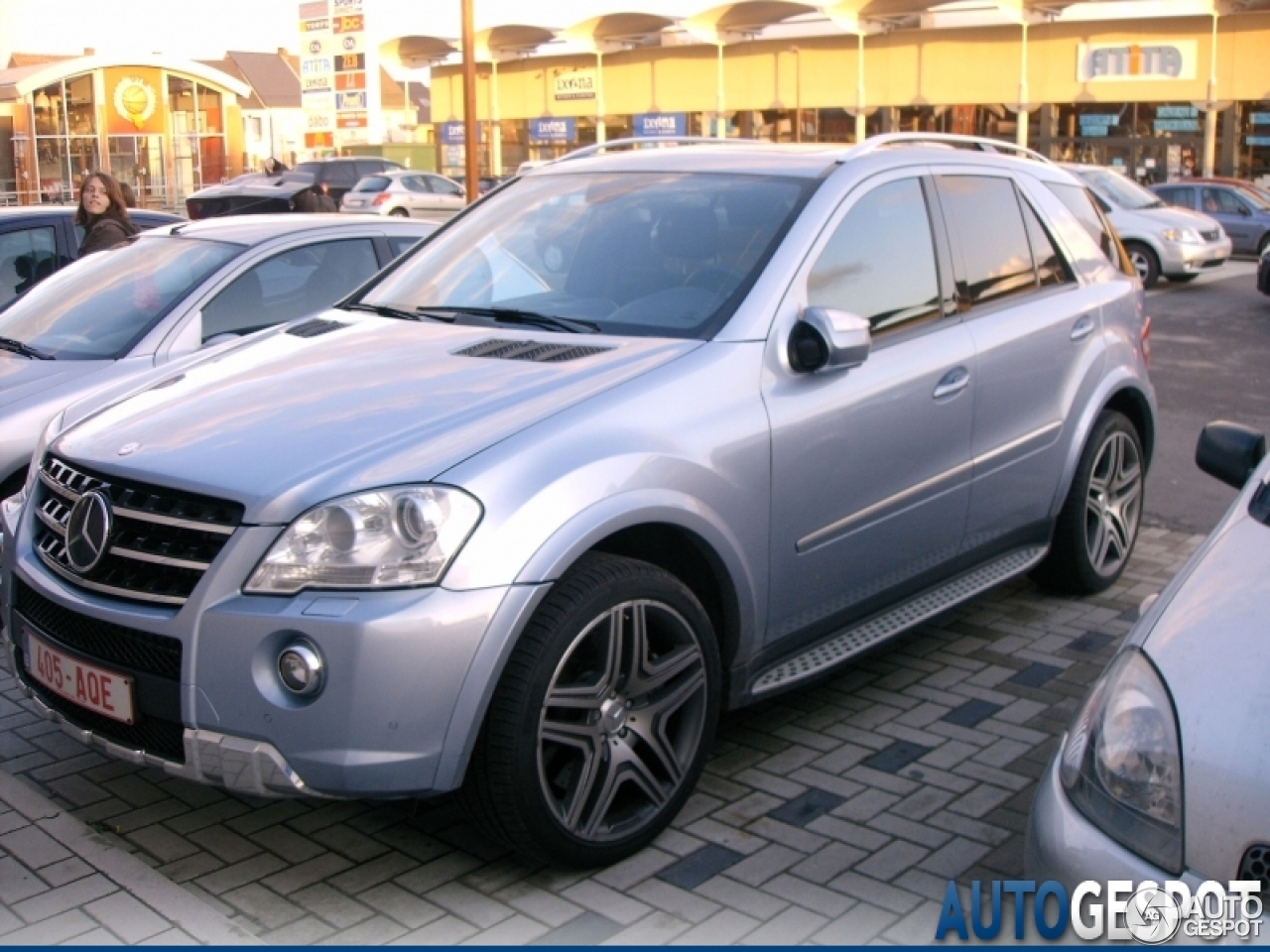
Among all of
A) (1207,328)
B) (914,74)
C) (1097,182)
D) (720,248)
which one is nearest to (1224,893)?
(720,248)

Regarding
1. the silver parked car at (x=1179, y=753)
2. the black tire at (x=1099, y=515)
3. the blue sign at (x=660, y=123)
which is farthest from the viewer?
the blue sign at (x=660, y=123)

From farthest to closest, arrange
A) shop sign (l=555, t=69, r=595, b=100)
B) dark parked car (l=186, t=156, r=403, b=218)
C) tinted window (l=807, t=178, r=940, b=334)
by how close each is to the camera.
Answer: shop sign (l=555, t=69, r=595, b=100), dark parked car (l=186, t=156, r=403, b=218), tinted window (l=807, t=178, r=940, b=334)

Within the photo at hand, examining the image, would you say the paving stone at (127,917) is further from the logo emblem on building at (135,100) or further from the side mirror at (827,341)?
the logo emblem on building at (135,100)

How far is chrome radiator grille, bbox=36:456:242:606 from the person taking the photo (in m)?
3.25

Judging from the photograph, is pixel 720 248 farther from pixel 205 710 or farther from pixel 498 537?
pixel 205 710

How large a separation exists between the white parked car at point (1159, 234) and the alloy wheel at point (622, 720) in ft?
54.3

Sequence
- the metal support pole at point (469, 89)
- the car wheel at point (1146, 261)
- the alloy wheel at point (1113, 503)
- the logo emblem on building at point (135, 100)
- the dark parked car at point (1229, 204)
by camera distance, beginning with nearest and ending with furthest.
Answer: the alloy wheel at point (1113, 503)
the metal support pole at point (469, 89)
the car wheel at point (1146, 261)
the dark parked car at point (1229, 204)
the logo emblem on building at point (135, 100)

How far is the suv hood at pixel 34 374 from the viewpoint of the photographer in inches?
219

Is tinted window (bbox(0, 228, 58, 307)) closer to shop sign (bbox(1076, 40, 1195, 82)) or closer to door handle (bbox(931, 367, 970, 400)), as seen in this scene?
door handle (bbox(931, 367, 970, 400))

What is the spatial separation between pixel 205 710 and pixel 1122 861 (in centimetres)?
196

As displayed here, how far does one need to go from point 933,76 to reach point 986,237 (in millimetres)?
34963

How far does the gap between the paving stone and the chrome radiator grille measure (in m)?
0.74

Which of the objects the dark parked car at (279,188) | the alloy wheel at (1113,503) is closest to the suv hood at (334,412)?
the alloy wheel at (1113,503)

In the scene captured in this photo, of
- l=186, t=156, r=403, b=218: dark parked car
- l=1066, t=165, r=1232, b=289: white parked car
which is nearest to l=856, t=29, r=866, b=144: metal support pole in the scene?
l=186, t=156, r=403, b=218: dark parked car
